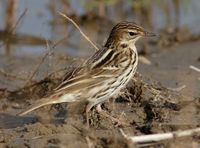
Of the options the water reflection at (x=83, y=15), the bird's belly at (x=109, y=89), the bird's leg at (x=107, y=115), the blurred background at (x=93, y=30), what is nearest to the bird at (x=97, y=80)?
the bird's belly at (x=109, y=89)

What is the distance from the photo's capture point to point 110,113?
971cm

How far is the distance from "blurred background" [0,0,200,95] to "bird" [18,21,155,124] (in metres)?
2.78

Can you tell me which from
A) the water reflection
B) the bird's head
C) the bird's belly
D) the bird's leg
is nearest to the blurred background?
the water reflection

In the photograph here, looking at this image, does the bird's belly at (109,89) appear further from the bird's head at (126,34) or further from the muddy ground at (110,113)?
the bird's head at (126,34)

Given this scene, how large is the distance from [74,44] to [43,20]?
1603 millimetres

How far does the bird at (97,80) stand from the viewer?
9055mm

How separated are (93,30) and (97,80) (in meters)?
7.59

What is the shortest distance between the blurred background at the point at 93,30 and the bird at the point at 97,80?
2783mm

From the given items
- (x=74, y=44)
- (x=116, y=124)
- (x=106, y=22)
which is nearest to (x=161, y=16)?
(x=106, y=22)

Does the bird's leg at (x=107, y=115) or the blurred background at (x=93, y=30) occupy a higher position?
the blurred background at (x=93, y=30)

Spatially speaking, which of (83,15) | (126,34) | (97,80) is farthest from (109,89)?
(83,15)

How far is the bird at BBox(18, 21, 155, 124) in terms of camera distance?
905 cm

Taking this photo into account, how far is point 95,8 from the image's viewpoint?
678 inches

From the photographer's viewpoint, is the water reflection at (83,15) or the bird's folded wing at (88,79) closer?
the bird's folded wing at (88,79)
